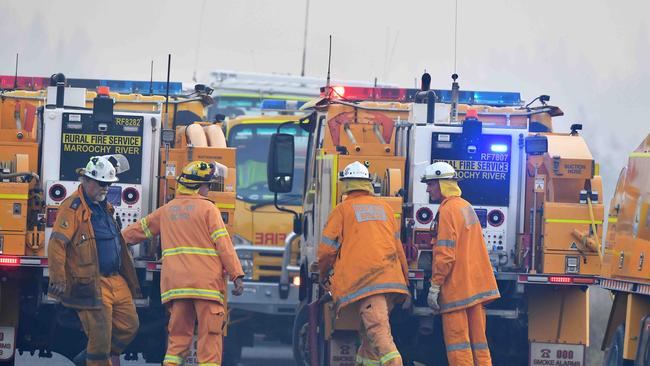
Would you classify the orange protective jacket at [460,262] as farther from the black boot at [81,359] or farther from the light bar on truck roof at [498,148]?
the black boot at [81,359]

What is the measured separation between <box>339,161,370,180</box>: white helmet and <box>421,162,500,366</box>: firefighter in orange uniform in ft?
2.17

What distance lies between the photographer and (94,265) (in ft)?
39.3

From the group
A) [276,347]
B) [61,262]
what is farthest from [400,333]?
[276,347]

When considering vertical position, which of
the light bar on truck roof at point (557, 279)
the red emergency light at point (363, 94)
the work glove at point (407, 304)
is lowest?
the work glove at point (407, 304)

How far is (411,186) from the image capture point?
12984 millimetres

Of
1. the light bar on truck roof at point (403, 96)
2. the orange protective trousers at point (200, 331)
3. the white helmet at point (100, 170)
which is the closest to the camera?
the orange protective trousers at point (200, 331)

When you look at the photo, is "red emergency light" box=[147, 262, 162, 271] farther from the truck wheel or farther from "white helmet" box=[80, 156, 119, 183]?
the truck wheel

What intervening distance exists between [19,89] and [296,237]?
128 inches

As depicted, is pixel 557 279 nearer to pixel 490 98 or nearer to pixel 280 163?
pixel 280 163

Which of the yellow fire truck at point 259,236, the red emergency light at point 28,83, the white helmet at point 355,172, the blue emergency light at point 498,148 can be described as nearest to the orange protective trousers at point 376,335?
the white helmet at point 355,172

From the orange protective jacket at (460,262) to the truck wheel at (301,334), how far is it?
2.28m

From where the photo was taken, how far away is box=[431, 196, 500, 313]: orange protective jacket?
1198 cm

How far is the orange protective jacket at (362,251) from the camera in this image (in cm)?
1195

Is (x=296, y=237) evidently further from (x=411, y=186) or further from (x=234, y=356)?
(x=411, y=186)
